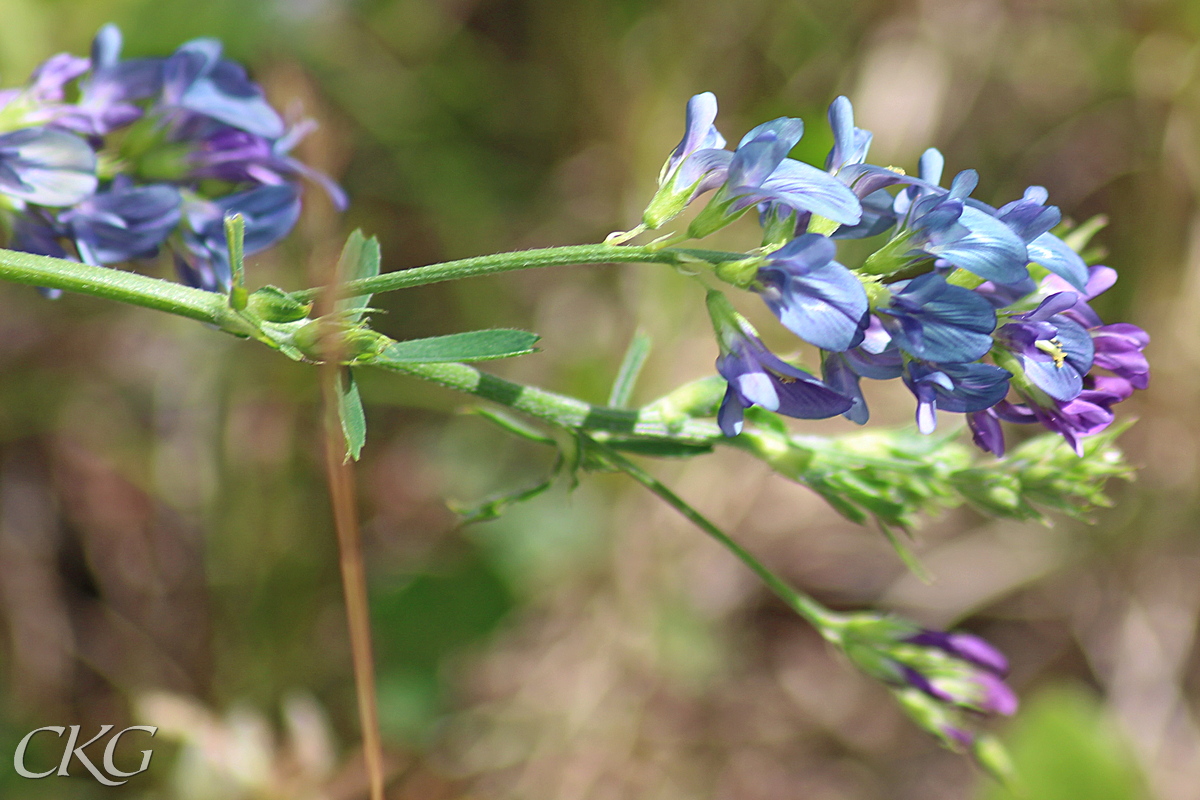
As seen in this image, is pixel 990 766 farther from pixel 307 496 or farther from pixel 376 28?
pixel 376 28

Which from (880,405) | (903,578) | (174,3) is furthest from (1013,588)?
(174,3)

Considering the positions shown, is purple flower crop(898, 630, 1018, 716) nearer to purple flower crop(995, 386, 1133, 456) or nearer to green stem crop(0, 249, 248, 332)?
purple flower crop(995, 386, 1133, 456)

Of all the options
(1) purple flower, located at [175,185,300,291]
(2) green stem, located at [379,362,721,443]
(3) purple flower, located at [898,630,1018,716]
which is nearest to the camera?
(2) green stem, located at [379,362,721,443]

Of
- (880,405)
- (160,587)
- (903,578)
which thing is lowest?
(160,587)

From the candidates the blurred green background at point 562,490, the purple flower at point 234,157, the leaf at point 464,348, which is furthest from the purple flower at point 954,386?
the blurred green background at point 562,490

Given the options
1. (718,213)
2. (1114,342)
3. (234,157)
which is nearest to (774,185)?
(718,213)

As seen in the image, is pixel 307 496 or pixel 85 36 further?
pixel 307 496

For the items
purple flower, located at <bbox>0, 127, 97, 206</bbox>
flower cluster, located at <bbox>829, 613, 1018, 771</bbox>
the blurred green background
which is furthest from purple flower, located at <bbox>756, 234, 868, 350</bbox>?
the blurred green background

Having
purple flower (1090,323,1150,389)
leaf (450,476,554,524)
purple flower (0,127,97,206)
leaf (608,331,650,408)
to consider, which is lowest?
leaf (450,476,554,524)
